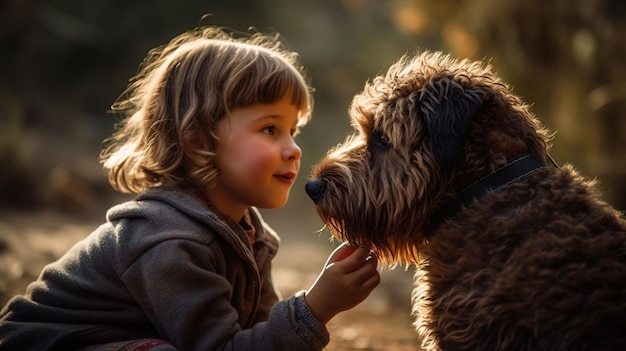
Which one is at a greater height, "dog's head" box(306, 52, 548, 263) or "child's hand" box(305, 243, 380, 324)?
"dog's head" box(306, 52, 548, 263)

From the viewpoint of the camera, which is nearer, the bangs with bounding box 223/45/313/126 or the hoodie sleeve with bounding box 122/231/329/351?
the hoodie sleeve with bounding box 122/231/329/351

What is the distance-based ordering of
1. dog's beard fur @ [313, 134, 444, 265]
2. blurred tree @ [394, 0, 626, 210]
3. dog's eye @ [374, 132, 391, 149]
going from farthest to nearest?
blurred tree @ [394, 0, 626, 210] → dog's eye @ [374, 132, 391, 149] → dog's beard fur @ [313, 134, 444, 265]

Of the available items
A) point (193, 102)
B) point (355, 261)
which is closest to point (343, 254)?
point (355, 261)

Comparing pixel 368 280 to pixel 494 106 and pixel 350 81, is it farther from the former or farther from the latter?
pixel 350 81

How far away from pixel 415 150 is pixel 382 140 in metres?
0.18

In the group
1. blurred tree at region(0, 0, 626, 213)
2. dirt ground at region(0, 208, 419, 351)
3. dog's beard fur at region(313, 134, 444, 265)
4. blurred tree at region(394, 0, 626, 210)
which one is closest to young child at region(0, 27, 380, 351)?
dog's beard fur at region(313, 134, 444, 265)

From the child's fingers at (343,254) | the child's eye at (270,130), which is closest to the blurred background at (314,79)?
the child's eye at (270,130)

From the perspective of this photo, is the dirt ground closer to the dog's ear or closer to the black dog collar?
the black dog collar

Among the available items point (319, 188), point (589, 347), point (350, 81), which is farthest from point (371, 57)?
point (589, 347)

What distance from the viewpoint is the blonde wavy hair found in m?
3.42

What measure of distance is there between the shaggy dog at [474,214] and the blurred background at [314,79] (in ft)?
4.52

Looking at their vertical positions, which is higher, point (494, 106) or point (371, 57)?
point (371, 57)

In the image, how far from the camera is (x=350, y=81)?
62.0ft

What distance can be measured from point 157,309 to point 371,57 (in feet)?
29.3
